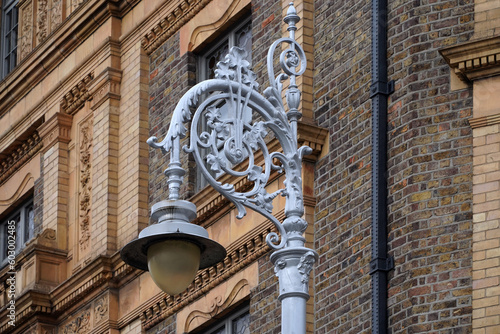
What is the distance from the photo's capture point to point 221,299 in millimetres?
25672

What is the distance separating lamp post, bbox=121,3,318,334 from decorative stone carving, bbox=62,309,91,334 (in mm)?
11332

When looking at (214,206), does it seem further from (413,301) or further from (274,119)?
(274,119)

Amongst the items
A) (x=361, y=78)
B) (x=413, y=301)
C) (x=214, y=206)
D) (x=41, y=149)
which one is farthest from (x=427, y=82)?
(x=41, y=149)

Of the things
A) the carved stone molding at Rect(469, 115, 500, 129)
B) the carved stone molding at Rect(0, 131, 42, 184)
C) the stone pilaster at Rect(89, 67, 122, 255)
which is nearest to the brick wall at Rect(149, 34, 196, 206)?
the stone pilaster at Rect(89, 67, 122, 255)

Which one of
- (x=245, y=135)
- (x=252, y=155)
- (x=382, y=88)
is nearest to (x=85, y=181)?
(x=382, y=88)

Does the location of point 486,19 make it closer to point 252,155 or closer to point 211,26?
point 252,155

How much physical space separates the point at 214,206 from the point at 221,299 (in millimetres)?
1381

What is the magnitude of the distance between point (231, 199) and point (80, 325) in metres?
12.3

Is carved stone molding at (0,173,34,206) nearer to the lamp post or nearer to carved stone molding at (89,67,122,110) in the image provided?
carved stone molding at (89,67,122,110)

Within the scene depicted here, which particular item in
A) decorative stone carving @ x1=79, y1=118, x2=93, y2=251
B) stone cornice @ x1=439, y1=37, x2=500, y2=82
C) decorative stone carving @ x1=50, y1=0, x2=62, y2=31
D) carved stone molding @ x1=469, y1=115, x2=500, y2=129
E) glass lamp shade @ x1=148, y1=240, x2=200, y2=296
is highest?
decorative stone carving @ x1=50, y1=0, x2=62, y2=31

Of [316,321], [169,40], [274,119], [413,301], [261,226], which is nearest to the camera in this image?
[274,119]

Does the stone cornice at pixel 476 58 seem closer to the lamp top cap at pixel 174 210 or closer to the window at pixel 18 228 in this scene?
the lamp top cap at pixel 174 210

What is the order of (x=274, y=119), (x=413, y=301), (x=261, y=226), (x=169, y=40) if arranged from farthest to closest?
(x=169, y=40), (x=261, y=226), (x=413, y=301), (x=274, y=119)

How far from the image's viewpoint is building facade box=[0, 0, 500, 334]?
21.8 metres
